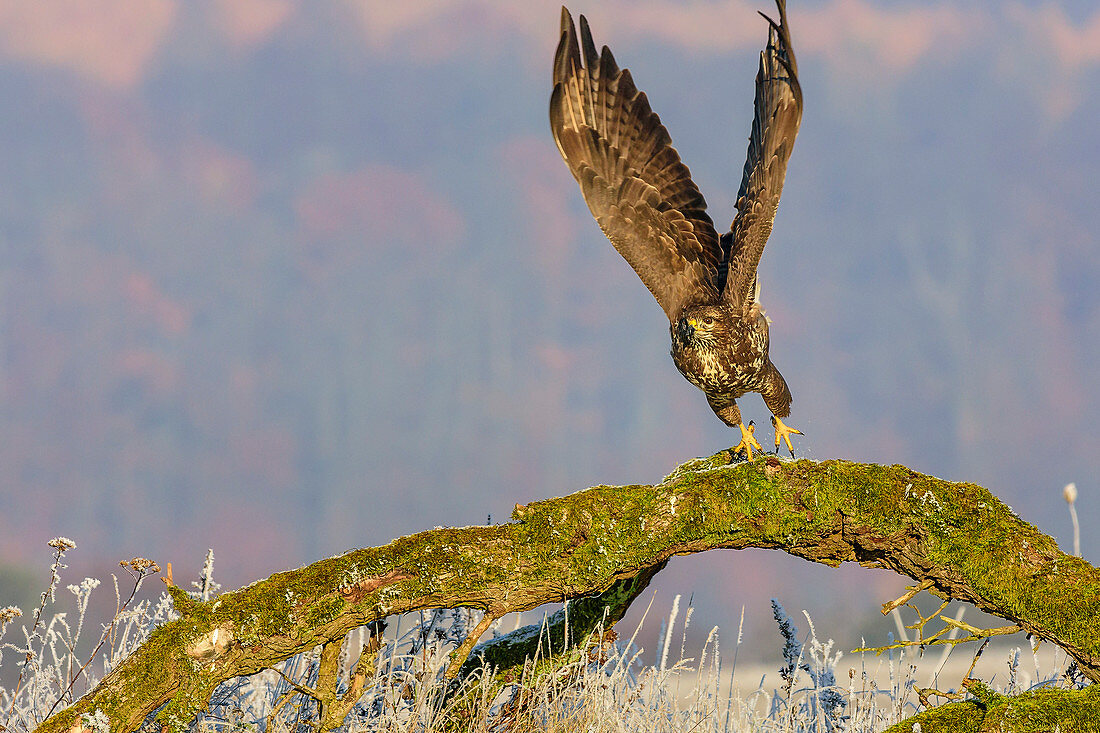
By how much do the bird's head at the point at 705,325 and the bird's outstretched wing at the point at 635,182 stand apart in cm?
25

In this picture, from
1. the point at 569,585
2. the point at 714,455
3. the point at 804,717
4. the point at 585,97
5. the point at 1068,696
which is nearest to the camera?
the point at 1068,696

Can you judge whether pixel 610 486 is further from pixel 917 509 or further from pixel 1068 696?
pixel 1068 696

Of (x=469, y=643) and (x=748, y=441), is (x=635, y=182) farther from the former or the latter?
(x=469, y=643)

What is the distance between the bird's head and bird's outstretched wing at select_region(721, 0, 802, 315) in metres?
0.25

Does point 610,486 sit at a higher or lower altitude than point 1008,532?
higher

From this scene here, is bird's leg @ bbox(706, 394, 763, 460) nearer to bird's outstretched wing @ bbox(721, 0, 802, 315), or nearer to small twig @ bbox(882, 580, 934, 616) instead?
bird's outstretched wing @ bbox(721, 0, 802, 315)

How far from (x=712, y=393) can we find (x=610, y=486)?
240cm

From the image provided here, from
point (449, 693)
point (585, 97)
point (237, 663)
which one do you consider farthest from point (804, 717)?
point (585, 97)

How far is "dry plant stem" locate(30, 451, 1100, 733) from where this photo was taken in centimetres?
394

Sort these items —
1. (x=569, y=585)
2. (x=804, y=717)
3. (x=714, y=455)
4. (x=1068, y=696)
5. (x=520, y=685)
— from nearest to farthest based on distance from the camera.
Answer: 1. (x=1068, y=696)
2. (x=569, y=585)
3. (x=520, y=685)
4. (x=714, y=455)
5. (x=804, y=717)

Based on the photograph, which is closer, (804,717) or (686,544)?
(686,544)

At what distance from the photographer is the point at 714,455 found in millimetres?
5117

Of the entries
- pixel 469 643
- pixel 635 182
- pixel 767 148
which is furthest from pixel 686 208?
pixel 469 643

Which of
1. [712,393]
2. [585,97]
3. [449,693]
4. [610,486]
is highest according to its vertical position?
[585,97]
